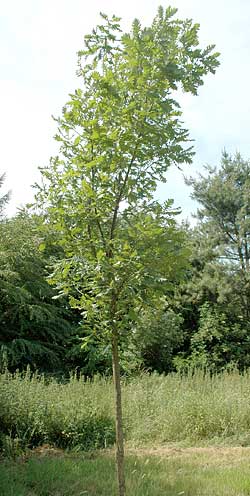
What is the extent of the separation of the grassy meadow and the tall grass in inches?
0.5

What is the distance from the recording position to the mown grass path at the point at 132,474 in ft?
16.2

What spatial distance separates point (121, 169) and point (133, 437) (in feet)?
16.9

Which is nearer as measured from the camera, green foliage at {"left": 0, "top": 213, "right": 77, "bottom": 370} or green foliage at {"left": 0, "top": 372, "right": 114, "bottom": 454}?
green foliage at {"left": 0, "top": 372, "right": 114, "bottom": 454}

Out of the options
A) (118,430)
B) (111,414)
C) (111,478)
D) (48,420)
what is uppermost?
(118,430)

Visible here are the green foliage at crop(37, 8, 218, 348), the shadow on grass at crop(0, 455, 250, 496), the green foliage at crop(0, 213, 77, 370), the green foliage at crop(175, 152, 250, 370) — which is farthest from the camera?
the green foliage at crop(175, 152, 250, 370)

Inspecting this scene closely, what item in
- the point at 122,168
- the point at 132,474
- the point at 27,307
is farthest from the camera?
the point at 27,307

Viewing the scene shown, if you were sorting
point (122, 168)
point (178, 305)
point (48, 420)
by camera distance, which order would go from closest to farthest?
1. point (122, 168)
2. point (48, 420)
3. point (178, 305)

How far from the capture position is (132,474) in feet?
17.8

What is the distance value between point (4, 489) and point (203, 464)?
94.4 inches

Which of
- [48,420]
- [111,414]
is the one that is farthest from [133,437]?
[48,420]

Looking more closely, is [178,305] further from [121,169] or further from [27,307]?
[121,169]

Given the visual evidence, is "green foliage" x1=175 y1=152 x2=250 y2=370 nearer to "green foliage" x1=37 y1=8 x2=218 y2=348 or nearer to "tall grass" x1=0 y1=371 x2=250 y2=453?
"tall grass" x1=0 y1=371 x2=250 y2=453

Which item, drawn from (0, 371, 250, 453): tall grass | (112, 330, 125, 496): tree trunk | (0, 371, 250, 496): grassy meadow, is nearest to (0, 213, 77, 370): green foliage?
(0, 371, 250, 496): grassy meadow

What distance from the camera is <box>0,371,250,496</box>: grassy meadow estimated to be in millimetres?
5137
